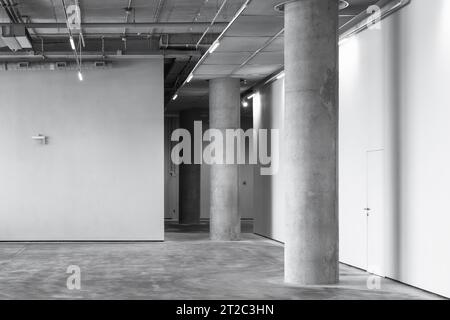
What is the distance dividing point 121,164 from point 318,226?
10.1m

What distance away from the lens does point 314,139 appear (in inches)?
461

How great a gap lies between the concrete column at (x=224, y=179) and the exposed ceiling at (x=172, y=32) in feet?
1.89

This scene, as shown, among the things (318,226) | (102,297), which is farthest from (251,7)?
(102,297)

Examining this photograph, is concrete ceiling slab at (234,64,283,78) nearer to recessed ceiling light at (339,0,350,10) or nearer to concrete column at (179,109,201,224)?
recessed ceiling light at (339,0,350,10)

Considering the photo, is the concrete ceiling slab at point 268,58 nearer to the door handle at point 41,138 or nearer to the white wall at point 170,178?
the door handle at point 41,138

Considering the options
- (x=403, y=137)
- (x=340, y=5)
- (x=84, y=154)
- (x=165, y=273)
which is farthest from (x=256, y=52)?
(x=84, y=154)

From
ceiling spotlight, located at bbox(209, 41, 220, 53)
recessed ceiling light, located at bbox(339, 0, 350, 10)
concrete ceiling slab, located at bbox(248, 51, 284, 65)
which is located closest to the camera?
recessed ceiling light, located at bbox(339, 0, 350, 10)

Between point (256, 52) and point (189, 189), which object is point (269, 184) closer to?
point (256, 52)

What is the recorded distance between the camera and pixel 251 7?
12.5m

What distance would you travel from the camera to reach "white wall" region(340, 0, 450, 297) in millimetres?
10516

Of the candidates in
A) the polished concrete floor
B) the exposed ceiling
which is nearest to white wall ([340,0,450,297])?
the polished concrete floor

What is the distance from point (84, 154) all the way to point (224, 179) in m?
4.17

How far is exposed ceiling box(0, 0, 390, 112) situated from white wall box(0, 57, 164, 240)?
0.80m

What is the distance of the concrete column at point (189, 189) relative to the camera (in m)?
30.1
